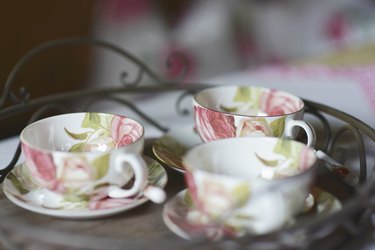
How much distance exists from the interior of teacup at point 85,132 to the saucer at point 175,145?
5 centimetres

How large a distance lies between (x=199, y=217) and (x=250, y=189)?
0.22ft

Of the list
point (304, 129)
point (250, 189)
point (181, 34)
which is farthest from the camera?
point (181, 34)

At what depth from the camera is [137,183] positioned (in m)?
0.44

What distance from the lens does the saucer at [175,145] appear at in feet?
1.78

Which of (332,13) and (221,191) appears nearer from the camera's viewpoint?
(221,191)

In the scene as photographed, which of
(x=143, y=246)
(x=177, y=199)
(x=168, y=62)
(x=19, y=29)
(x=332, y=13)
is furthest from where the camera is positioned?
(x=332, y=13)

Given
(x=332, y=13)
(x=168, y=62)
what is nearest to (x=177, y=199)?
(x=168, y=62)

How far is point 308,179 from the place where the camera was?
1.30ft

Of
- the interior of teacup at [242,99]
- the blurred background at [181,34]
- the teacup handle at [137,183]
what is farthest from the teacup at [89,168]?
the blurred background at [181,34]

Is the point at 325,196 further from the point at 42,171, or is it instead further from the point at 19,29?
the point at 19,29

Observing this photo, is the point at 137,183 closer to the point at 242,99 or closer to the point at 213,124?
the point at 213,124

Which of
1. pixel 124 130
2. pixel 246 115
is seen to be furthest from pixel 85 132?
pixel 246 115

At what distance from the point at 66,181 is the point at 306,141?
0.81 feet

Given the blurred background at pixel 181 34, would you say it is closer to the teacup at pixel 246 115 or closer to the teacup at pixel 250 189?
the teacup at pixel 246 115
